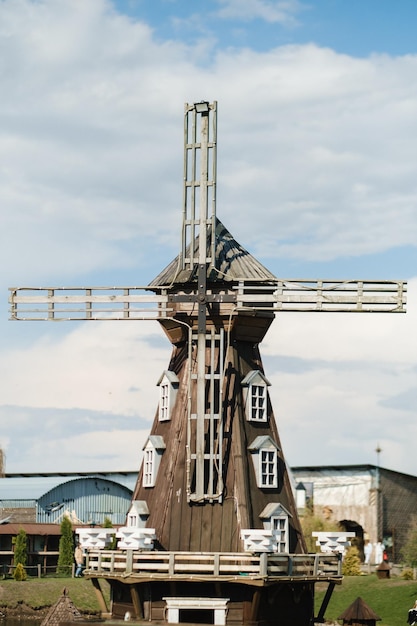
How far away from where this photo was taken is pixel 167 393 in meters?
35.0

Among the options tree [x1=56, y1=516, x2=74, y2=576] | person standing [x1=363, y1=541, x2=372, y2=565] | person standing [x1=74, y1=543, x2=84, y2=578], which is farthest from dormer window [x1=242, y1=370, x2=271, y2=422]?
person standing [x1=363, y1=541, x2=372, y2=565]

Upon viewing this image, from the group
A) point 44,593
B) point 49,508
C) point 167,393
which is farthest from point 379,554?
point 167,393

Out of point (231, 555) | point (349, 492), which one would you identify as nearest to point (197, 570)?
point (231, 555)

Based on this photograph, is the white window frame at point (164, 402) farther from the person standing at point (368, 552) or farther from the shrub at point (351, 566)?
the person standing at point (368, 552)

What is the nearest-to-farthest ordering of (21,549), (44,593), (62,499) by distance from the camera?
(44,593) → (21,549) → (62,499)

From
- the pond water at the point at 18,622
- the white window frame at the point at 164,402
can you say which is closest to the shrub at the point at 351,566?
the pond water at the point at 18,622

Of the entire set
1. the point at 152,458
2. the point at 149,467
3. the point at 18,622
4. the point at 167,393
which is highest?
the point at 167,393

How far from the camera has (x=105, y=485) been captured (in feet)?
221

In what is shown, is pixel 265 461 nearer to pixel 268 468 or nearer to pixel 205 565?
pixel 268 468

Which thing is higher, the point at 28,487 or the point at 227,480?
the point at 28,487

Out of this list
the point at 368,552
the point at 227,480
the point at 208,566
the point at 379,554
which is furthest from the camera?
the point at 368,552

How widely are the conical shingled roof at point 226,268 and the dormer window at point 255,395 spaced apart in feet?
9.57

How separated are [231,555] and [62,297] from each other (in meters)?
9.28

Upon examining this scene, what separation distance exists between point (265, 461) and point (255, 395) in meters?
2.00
